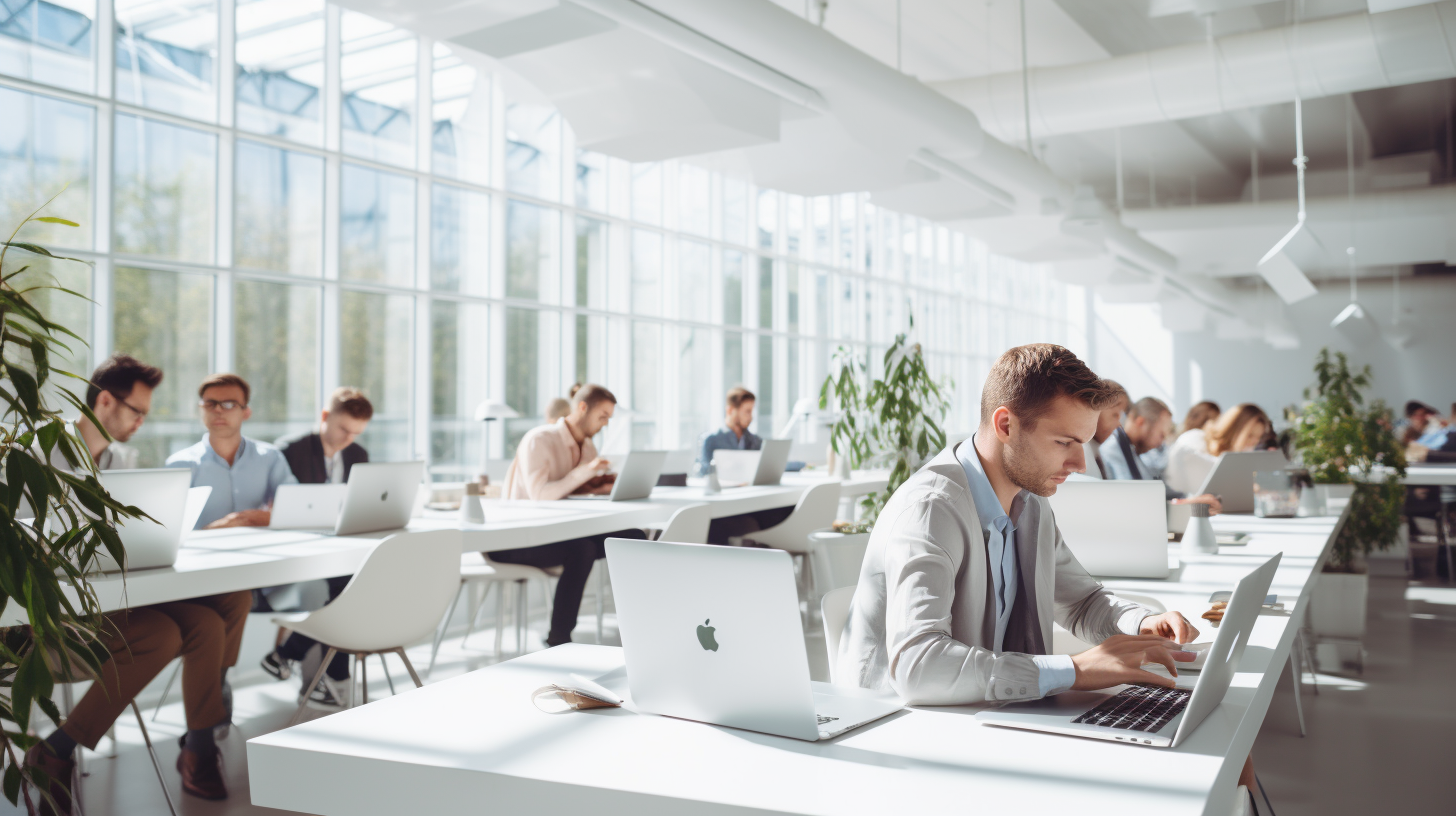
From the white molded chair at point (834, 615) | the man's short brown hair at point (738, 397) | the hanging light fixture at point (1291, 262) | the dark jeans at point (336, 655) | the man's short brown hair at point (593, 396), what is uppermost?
the hanging light fixture at point (1291, 262)

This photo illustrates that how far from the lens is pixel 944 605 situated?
1.70 meters

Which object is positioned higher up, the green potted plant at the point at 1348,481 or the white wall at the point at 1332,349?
the white wall at the point at 1332,349

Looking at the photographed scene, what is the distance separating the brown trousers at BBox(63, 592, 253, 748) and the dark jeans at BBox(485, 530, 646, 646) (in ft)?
Result: 4.45

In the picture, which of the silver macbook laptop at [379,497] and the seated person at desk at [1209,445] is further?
the seated person at desk at [1209,445]

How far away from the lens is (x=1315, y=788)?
3443mm

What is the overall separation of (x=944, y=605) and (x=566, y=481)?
383 cm

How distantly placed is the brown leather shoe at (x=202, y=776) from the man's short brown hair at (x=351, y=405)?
1.77 m

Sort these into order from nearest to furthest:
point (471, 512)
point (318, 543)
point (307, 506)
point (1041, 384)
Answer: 1. point (1041, 384)
2. point (318, 543)
3. point (307, 506)
4. point (471, 512)

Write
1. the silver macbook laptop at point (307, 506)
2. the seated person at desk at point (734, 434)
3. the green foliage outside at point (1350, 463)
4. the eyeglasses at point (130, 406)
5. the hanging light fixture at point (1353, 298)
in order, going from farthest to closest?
the hanging light fixture at point (1353, 298) < the seated person at desk at point (734, 434) < the green foliage outside at point (1350, 463) < the silver macbook laptop at point (307, 506) < the eyeglasses at point (130, 406)

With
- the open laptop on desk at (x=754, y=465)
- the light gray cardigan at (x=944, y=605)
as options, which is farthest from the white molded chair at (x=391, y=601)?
the open laptop on desk at (x=754, y=465)

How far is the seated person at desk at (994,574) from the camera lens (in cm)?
160

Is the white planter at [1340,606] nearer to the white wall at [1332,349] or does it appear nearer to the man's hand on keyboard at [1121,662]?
the man's hand on keyboard at [1121,662]

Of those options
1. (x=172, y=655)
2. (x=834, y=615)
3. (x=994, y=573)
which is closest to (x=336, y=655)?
(x=172, y=655)

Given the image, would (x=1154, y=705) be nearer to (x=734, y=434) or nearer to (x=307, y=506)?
(x=307, y=506)
